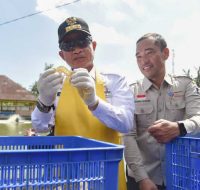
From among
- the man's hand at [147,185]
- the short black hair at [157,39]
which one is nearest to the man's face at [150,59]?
the short black hair at [157,39]

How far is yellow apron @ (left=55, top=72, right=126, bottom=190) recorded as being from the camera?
68.8 inches

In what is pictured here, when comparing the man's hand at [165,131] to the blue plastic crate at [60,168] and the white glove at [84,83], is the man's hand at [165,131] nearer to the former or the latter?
the white glove at [84,83]

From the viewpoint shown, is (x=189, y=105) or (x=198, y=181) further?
(x=189, y=105)

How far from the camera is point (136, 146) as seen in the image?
6.70 feet

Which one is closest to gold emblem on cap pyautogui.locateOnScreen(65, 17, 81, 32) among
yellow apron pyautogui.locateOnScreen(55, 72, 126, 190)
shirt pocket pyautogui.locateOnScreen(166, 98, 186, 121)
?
yellow apron pyautogui.locateOnScreen(55, 72, 126, 190)

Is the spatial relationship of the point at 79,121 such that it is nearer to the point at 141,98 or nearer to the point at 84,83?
the point at 84,83

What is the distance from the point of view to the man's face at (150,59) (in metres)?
2.11

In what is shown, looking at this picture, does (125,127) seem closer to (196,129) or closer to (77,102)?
(77,102)

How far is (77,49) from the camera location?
1798 mm

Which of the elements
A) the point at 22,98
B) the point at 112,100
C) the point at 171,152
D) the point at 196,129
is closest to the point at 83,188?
the point at 171,152

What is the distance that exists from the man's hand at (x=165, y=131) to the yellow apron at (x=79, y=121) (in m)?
0.25

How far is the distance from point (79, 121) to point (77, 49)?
390mm

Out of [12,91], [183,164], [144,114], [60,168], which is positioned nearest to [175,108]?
[144,114]

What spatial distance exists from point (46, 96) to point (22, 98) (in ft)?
151
